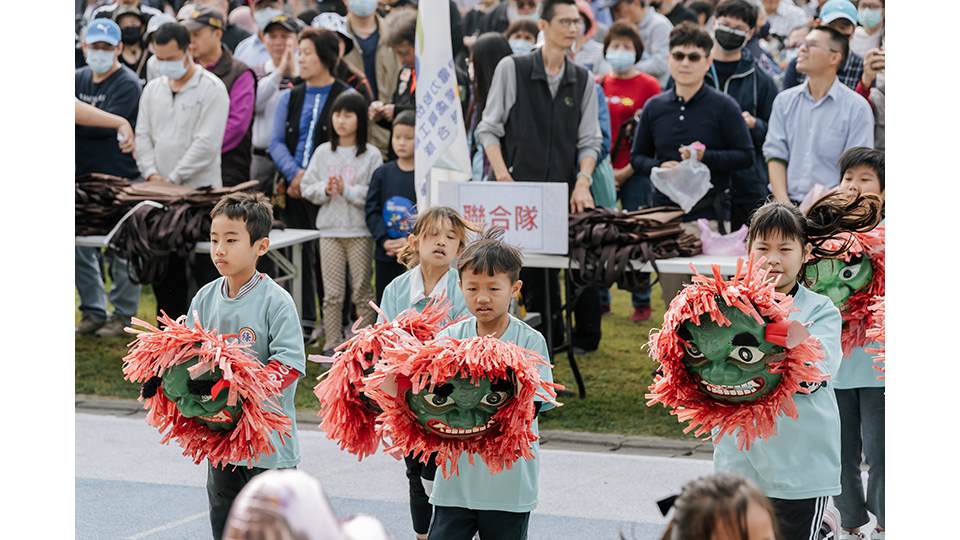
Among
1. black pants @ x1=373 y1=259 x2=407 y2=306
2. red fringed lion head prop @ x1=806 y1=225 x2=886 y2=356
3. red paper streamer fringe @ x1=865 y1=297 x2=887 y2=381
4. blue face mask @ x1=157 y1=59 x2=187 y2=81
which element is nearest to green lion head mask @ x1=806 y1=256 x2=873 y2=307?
red fringed lion head prop @ x1=806 y1=225 x2=886 y2=356

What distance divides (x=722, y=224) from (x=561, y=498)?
246 cm

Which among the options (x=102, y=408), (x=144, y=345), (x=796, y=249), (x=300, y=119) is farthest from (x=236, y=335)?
(x=300, y=119)

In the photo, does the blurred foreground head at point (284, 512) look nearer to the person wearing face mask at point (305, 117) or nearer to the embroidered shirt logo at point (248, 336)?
the embroidered shirt logo at point (248, 336)

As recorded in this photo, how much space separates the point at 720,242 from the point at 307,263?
3.32 m

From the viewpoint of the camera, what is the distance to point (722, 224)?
8062 mm

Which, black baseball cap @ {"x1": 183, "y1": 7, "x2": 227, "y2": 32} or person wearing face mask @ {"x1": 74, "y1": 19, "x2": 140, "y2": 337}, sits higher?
black baseball cap @ {"x1": 183, "y1": 7, "x2": 227, "y2": 32}

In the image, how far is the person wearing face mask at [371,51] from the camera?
9.91 metres

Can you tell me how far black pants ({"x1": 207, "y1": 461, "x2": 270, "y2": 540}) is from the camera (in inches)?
192

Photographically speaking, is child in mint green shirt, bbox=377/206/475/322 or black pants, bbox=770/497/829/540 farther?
child in mint green shirt, bbox=377/206/475/322

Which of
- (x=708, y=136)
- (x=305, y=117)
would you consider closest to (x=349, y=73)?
(x=305, y=117)

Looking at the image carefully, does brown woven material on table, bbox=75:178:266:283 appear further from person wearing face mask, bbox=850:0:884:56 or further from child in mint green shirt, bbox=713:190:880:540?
child in mint green shirt, bbox=713:190:880:540

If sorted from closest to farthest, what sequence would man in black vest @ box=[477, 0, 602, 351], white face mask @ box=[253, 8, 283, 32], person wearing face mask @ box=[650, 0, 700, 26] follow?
man in black vest @ box=[477, 0, 602, 351] < white face mask @ box=[253, 8, 283, 32] < person wearing face mask @ box=[650, 0, 700, 26]

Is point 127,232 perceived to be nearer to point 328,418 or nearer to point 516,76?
point 516,76

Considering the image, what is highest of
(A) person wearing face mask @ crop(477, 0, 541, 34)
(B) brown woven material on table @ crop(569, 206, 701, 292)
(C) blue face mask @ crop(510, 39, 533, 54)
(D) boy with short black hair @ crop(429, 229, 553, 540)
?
(A) person wearing face mask @ crop(477, 0, 541, 34)
